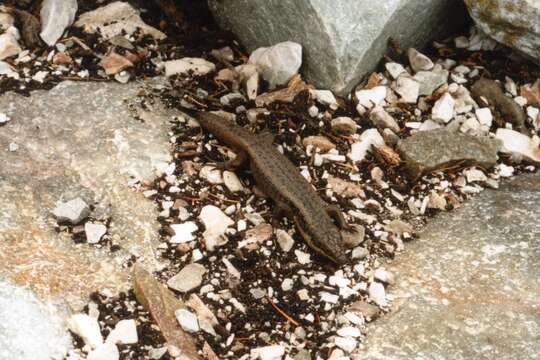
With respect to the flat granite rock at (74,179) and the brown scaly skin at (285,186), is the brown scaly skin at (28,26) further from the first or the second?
the brown scaly skin at (285,186)

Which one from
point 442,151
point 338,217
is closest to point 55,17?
point 338,217

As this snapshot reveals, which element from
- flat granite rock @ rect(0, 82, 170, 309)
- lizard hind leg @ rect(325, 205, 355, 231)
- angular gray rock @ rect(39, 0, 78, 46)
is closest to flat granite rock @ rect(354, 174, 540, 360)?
lizard hind leg @ rect(325, 205, 355, 231)

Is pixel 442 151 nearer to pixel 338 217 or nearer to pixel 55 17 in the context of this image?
pixel 338 217

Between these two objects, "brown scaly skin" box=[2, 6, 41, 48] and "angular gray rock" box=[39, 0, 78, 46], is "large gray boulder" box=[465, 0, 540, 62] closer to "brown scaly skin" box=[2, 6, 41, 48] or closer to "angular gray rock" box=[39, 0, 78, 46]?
"angular gray rock" box=[39, 0, 78, 46]

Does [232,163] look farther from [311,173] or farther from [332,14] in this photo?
[332,14]

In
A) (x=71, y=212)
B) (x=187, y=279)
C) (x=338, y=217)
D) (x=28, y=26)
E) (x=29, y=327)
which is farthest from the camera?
(x=28, y=26)

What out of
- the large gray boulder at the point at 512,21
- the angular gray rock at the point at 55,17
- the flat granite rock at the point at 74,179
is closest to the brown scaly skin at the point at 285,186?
the flat granite rock at the point at 74,179
